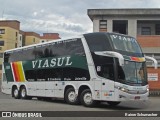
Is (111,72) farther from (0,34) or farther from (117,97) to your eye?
(0,34)

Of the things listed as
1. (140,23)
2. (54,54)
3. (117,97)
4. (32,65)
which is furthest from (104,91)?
(140,23)

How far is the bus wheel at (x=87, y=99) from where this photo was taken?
19.2 metres

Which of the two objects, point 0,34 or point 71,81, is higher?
point 0,34

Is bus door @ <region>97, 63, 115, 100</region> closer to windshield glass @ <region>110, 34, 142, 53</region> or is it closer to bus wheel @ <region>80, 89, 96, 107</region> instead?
bus wheel @ <region>80, 89, 96, 107</region>

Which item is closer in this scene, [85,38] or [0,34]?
[85,38]

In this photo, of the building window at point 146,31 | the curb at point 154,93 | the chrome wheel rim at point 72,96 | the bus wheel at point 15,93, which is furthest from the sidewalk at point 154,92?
the chrome wheel rim at point 72,96

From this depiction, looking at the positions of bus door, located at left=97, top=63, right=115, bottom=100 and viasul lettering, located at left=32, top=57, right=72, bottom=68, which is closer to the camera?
bus door, located at left=97, top=63, right=115, bottom=100

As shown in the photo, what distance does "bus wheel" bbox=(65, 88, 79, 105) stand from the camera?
20562 millimetres

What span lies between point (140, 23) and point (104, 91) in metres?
20.2

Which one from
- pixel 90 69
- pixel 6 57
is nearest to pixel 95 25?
pixel 6 57

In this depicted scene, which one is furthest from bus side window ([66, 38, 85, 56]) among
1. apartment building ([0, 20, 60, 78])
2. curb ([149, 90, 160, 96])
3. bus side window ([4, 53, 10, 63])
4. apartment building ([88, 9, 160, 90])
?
apartment building ([0, 20, 60, 78])

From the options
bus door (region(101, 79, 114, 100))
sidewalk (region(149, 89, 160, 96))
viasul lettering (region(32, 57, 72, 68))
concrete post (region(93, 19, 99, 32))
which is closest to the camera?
bus door (region(101, 79, 114, 100))

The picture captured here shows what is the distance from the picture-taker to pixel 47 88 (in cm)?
2331

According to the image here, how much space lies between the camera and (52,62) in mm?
22750
